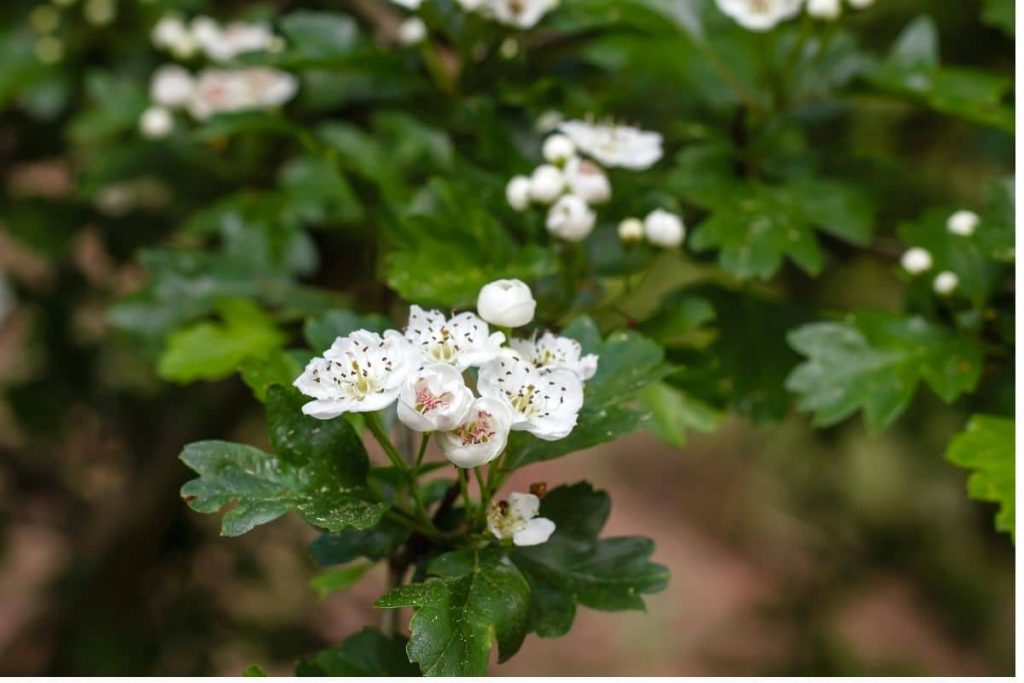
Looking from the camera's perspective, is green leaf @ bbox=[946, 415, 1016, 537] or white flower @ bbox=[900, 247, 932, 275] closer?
green leaf @ bbox=[946, 415, 1016, 537]

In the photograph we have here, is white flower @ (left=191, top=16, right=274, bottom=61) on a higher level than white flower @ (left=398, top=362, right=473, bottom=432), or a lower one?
lower

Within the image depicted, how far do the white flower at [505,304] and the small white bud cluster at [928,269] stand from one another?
0.62 meters

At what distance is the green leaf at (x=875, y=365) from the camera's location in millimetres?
1188

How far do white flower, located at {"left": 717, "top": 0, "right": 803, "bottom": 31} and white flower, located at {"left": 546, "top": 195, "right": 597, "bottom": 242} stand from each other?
38 centimetres

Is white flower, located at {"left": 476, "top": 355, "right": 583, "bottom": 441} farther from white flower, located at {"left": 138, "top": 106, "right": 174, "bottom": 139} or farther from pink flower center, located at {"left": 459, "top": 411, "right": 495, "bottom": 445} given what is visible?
white flower, located at {"left": 138, "top": 106, "right": 174, "bottom": 139}

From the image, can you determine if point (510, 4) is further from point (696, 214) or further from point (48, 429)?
point (48, 429)

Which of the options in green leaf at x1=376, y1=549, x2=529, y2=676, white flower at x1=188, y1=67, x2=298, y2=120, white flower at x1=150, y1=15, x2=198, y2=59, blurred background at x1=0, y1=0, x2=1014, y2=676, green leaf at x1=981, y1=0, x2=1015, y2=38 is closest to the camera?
green leaf at x1=376, y1=549, x2=529, y2=676

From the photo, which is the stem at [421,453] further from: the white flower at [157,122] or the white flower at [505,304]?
the white flower at [157,122]

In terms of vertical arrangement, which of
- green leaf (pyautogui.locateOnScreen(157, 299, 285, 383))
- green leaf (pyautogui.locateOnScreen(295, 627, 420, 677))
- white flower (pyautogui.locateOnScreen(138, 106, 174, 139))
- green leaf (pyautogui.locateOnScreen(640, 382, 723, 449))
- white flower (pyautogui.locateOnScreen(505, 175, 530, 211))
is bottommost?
green leaf (pyautogui.locateOnScreen(157, 299, 285, 383))

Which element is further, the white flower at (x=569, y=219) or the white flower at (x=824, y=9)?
the white flower at (x=824, y=9)

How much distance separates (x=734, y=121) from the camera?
1468 millimetres

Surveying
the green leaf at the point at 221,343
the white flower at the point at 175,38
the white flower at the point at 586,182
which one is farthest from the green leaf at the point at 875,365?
the white flower at the point at 175,38

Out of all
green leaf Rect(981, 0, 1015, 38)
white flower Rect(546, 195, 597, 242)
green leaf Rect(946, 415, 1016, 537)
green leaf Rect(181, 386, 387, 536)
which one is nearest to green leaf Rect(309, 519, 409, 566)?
green leaf Rect(181, 386, 387, 536)

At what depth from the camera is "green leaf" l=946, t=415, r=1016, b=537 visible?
1.04 m
